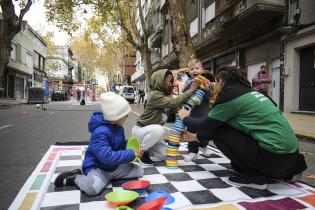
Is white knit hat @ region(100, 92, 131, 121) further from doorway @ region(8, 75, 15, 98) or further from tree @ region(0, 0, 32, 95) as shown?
doorway @ region(8, 75, 15, 98)

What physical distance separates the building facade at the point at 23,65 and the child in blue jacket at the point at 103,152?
3289cm

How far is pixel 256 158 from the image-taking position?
10.1ft

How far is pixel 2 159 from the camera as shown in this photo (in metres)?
4.55

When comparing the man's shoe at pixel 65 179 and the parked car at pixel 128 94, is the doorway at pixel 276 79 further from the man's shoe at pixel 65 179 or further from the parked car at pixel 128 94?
the parked car at pixel 128 94

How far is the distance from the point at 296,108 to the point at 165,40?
20021 millimetres

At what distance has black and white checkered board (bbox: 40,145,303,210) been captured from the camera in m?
2.76

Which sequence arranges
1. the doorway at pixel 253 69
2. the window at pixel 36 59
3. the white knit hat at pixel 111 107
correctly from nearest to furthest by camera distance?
the white knit hat at pixel 111 107
the doorway at pixel 253 69
the window at pixel 36 59

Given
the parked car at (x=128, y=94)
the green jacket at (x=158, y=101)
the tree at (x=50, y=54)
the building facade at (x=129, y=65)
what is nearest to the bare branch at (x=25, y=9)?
the parked car at (x=128, y=94)

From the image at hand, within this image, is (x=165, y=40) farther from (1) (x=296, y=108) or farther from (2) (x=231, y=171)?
(2) (x=231, y=171)

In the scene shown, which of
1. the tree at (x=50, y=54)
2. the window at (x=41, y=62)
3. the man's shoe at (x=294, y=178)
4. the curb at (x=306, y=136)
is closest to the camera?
the man's shoe at (x=294, y=178)

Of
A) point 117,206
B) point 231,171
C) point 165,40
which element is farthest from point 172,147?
point 165,40

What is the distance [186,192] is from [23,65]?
3948 centimetres

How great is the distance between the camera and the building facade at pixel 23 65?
3462 centimetres

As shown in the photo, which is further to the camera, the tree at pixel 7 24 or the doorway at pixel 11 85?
the doorway at pixel 11 85
